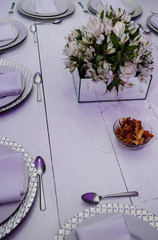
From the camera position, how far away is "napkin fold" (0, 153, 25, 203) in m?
0.60

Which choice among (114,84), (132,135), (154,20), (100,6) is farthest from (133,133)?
(100,6)

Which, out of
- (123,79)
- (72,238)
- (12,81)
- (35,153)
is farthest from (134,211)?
(12,81)

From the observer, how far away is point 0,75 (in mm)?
956

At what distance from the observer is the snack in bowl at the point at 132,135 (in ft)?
2.53

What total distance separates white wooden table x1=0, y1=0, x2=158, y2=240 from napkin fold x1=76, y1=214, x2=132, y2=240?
0.09 metres

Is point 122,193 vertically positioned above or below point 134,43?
below

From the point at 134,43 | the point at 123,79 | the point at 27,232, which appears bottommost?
the point at 27,232

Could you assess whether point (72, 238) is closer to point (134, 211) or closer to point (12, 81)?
point (134, 211)

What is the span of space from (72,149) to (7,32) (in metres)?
0.77

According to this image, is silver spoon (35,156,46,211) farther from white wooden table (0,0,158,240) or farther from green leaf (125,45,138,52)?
green leaf (125,45,138,52)

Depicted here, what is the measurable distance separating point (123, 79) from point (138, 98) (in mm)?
166

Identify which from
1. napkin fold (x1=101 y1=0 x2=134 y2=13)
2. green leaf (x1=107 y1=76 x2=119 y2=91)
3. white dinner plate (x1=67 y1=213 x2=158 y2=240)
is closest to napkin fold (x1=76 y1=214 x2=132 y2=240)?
white dinner plate (x1=67 y1=213 x2=158 y2=240)

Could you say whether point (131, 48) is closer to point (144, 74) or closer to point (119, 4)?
point (144, 74)

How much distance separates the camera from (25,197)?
633 mm
